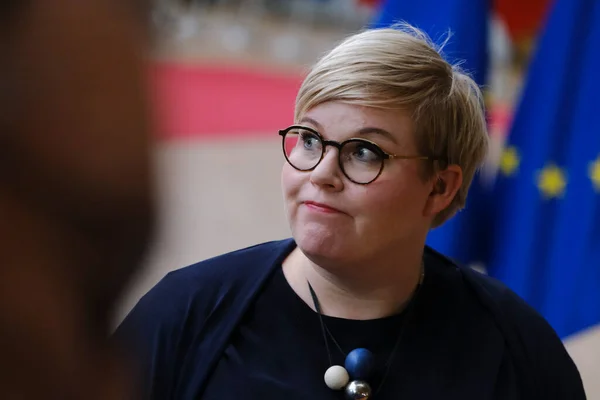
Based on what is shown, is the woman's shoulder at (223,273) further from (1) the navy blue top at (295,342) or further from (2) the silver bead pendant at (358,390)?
(2) the silver bead pendant at (358,390)

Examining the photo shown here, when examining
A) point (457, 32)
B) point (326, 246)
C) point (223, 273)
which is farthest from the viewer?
point (457, 32)

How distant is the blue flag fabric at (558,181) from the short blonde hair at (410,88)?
3.76ft

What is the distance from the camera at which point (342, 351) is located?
1209 millimetres

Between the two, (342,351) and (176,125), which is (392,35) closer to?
(342,351)

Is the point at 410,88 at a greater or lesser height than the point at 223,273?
greater

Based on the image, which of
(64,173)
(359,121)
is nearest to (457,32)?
(359,121)

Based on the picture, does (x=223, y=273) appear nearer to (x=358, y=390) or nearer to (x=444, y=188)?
(x=358, y=390)

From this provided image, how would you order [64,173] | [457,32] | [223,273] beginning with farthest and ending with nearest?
[457,32]
[223,273]
[64,173]

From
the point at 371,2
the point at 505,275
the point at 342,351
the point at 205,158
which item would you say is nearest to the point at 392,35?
the point at 342,351

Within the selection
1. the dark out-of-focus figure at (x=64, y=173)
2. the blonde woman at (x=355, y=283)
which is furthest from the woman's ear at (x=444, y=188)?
the dark out-of-focus figure at (x=64, y=173)

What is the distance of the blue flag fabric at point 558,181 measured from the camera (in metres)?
2.31

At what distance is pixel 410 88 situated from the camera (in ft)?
3.84

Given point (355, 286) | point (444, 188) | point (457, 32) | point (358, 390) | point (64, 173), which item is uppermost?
point (457, 32)

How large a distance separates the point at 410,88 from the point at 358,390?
456 millimetres
